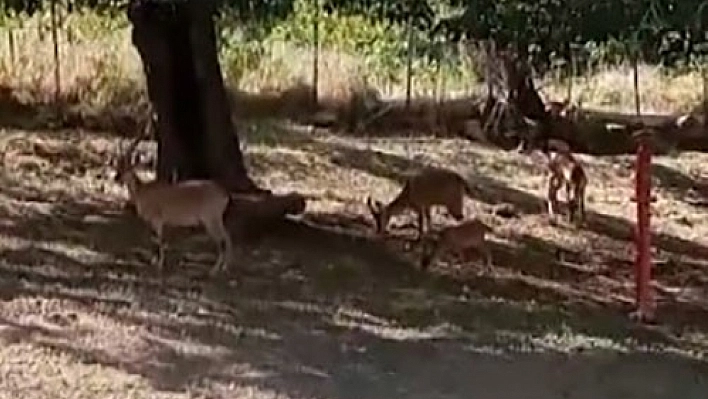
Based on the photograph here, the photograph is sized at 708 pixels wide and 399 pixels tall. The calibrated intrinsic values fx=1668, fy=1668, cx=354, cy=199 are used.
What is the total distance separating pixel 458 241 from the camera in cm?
997

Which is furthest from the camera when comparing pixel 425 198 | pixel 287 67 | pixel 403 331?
pixel 287 67

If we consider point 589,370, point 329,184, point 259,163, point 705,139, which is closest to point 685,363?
point 589,370

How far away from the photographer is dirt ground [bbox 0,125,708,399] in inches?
297

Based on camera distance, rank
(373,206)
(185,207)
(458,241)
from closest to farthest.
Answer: (185,207) → (458,241) → (373,206)

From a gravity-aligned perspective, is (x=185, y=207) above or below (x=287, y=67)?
below

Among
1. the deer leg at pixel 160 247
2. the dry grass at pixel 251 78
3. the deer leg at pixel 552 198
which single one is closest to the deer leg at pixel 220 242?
the deer leg at pixel 160 247

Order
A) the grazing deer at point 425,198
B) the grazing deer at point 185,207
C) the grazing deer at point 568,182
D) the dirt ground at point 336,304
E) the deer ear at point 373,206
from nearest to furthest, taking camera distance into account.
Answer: the dirt ground at point 336,304, the grazing deer at point 185,207, the grazing deer at point 425,198, the deer ear at point 373,206, the grazing deer at point 568,182

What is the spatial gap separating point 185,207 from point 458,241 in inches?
64.4

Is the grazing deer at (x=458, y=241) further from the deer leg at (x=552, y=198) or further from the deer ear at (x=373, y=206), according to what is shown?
the deer leg at (x=552, y=198)

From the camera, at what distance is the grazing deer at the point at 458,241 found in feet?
32.7

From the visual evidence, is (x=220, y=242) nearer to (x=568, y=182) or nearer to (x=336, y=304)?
(x=336, y=304)

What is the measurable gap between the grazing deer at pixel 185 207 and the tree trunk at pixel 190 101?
1.01 metres

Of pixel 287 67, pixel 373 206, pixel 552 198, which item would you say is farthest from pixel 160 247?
pixel 287 67

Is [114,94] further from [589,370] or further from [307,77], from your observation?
[589,370]
